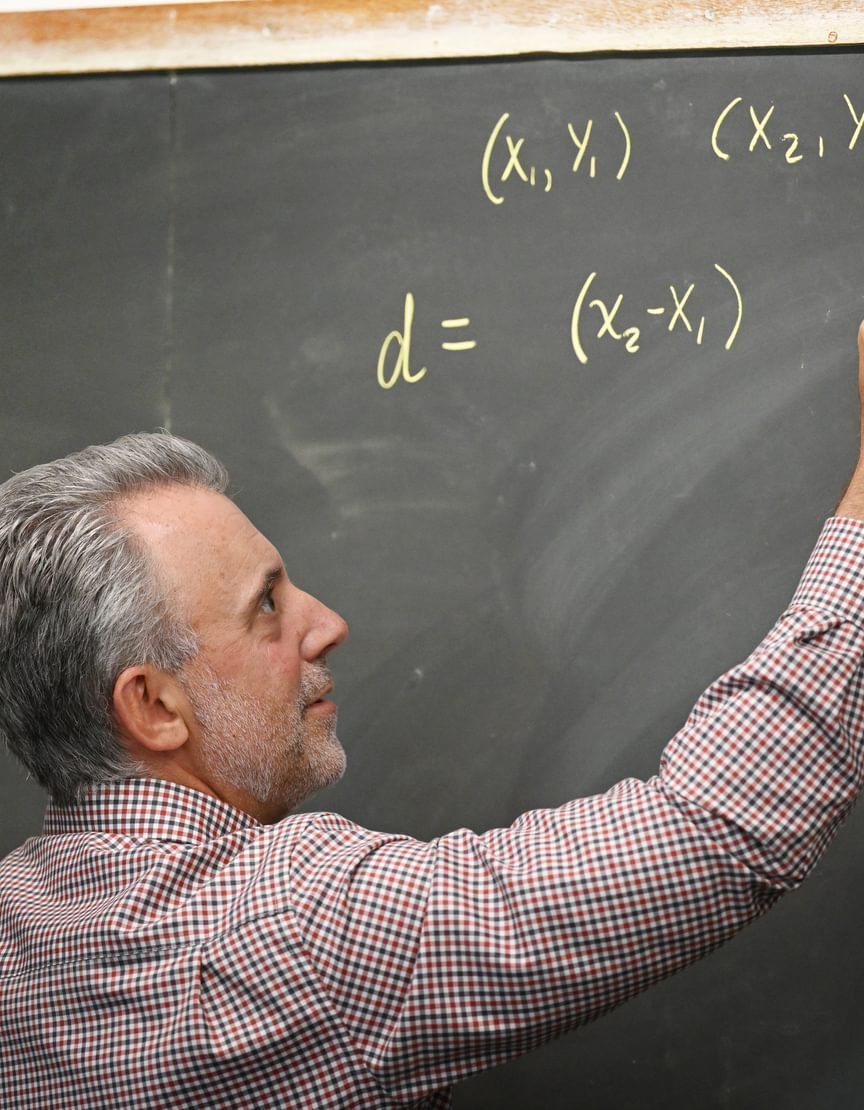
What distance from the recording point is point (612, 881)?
0.85 metres

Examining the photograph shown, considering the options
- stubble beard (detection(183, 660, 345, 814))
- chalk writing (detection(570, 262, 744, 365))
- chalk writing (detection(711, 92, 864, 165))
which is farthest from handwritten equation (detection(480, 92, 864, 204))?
stubble beard (detection(183, 660, 345, 814))

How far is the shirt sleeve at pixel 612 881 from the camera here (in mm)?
841

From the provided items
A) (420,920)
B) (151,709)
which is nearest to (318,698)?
(151,709)

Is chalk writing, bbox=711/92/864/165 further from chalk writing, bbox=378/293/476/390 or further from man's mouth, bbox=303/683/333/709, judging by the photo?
man's mouth, bbox=303/683/333/709

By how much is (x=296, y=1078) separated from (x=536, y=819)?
27 cm

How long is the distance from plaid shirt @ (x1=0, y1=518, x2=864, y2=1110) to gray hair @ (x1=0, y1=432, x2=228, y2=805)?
10cm

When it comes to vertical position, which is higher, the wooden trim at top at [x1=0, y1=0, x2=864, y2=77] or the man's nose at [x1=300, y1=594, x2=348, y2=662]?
the wooden trim at top at [x1=0, y1=0, x2=864, y2=77]

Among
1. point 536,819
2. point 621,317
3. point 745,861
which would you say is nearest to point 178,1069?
point 536,819

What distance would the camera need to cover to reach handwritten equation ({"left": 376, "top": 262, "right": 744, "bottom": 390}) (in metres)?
1.31

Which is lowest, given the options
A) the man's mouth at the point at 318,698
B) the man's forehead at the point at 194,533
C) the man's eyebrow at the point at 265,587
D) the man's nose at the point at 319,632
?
the man's mouth at the point at 318,698

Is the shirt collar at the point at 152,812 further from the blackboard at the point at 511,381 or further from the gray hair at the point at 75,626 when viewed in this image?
the blackboard at the point at 511,381

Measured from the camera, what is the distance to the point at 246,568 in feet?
3.66

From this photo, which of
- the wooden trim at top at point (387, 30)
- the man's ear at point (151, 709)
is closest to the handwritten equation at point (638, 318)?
the wooden trim at top at point (387, 30)

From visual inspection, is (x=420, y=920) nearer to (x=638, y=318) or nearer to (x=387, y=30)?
(x=638, y=318)
